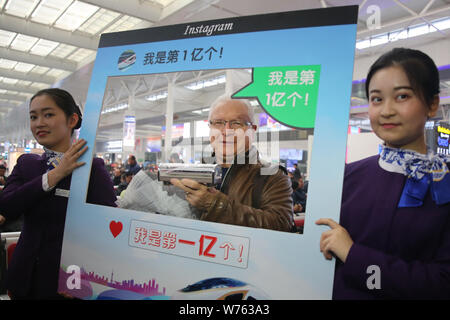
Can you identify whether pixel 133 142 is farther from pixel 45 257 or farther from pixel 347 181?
pixel 347 181

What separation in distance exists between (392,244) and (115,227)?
0.98 meters

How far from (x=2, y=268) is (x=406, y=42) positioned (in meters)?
9.59

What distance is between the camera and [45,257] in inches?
55.5

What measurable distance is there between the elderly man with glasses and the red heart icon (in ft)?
0.91

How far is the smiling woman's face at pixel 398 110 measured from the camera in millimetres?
942

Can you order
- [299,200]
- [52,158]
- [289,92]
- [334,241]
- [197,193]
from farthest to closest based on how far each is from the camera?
[299,200], [52,158], [197,193], [289,92], [334,241]

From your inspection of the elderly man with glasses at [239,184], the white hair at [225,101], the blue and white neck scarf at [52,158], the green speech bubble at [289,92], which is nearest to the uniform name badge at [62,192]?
the blue and white neck scarf at [52,158]

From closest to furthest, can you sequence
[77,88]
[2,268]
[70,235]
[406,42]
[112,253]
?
[112,253] → [70,235] → [2,268] → [406,42] → [77,88]

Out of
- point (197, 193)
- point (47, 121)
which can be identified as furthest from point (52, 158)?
point (197, 193)

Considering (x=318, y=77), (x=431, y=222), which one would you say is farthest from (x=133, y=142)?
(x=431, y=222)

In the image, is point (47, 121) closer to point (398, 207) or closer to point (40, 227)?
point (40, 227)

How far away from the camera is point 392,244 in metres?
0.93

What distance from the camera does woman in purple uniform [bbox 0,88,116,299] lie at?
139cm

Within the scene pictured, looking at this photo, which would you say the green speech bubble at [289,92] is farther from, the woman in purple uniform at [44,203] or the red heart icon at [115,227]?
the woman in purple uniform at [44,203]
